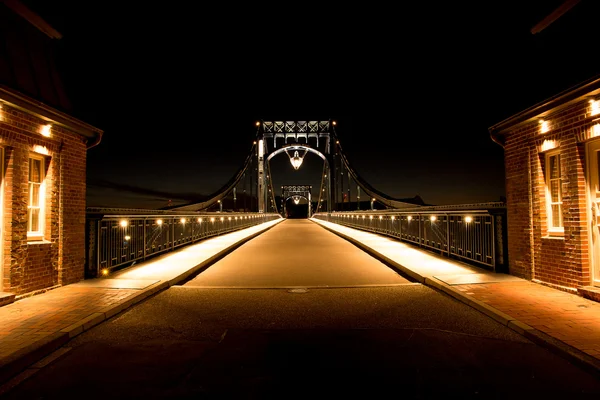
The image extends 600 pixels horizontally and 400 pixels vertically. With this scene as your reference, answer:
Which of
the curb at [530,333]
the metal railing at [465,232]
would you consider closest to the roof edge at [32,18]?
the curb at [530,333]

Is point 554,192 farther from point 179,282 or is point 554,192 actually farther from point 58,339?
point 58,339

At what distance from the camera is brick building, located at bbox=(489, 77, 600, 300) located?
20.2 ft

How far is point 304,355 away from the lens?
4.01 metres

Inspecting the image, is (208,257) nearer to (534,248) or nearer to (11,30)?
(11,30)

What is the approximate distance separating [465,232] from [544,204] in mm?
2878

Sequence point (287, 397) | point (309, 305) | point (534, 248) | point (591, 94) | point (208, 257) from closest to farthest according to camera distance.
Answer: point (287, 397)
point (591, 94)
point (309, 305)
point (534, 248)
point (208, 257)

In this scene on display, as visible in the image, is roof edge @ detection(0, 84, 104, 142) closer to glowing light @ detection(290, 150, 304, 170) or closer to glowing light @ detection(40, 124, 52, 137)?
glowing light @ detection(40, 124, 52, 137)

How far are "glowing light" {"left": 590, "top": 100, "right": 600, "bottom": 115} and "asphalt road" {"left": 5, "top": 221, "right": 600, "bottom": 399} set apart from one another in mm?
3089

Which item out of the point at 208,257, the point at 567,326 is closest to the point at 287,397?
the point at 567,326

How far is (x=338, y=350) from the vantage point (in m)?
4.14

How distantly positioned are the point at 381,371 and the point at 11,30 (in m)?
7.06

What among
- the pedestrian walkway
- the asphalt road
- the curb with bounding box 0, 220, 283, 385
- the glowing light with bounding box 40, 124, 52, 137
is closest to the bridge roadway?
the pedestrian walkway

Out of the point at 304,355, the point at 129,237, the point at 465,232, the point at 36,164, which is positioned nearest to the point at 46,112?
the point at 36,164

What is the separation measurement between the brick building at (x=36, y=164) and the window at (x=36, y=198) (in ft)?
0.05
